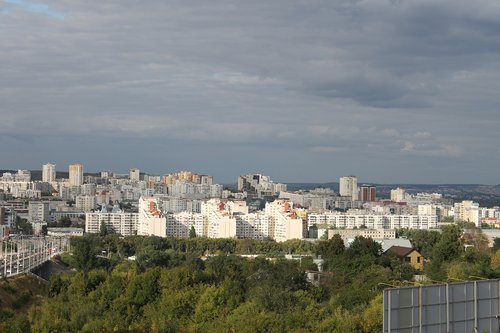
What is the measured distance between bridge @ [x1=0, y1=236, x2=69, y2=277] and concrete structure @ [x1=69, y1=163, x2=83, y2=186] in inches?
2368

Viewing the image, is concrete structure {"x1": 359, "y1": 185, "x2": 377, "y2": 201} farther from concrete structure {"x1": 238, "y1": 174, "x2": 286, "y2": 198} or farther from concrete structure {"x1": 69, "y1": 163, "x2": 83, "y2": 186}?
concrete structure {"x1": 69, "y1": 163, "x2": 83, "y2": 186}

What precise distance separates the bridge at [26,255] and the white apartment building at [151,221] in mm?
12763

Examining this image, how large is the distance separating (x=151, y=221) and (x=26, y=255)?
25.2 m

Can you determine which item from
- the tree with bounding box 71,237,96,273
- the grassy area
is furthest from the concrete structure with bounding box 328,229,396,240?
the grassy area

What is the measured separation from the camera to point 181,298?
60.7ft

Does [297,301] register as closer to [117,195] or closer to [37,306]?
[37,306]

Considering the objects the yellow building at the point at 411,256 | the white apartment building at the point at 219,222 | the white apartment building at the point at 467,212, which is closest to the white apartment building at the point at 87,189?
the white apartment building at the point at 219,222

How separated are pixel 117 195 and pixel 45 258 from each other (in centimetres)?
6206

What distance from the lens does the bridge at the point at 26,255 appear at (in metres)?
28.2

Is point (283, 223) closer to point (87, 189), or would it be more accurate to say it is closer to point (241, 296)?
point (241, 296)

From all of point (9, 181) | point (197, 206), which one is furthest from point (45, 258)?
point (9, 181)

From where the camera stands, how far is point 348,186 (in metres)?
116

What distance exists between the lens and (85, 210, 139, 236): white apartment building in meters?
63.7

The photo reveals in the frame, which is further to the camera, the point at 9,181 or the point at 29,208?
the point at 9,181
